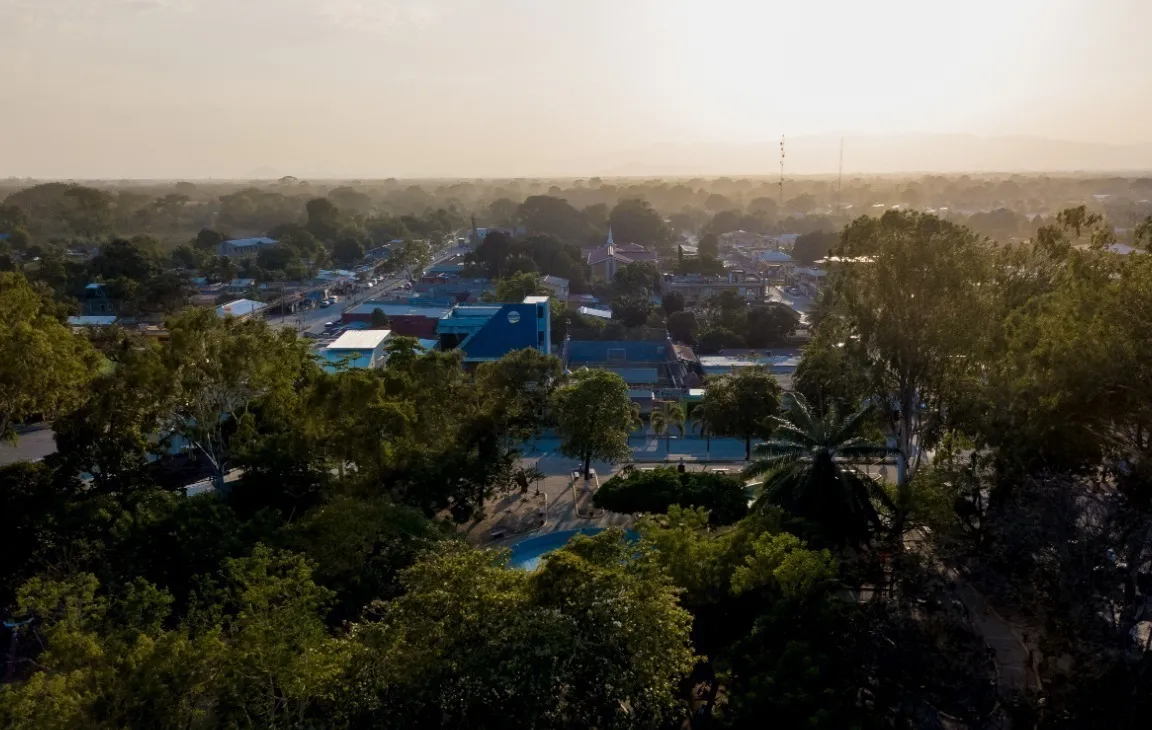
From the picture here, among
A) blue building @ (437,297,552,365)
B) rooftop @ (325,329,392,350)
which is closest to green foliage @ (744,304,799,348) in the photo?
blue building @ (437,297,552,365)

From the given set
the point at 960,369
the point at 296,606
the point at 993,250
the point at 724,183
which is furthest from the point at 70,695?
the point at 724,183

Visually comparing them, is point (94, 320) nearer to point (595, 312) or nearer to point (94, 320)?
point (94, 320)

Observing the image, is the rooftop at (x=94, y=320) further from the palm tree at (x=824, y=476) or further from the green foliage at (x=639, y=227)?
the green foliage at (x=639, y=227)

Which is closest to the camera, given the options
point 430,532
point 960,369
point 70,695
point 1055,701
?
point 70,695

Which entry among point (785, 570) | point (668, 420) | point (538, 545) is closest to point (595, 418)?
point (538, 545)

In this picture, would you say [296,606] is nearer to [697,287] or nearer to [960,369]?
[960,369]

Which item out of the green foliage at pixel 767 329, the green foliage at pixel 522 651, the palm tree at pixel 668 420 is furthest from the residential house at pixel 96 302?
the green foliage at pixel 522 651
